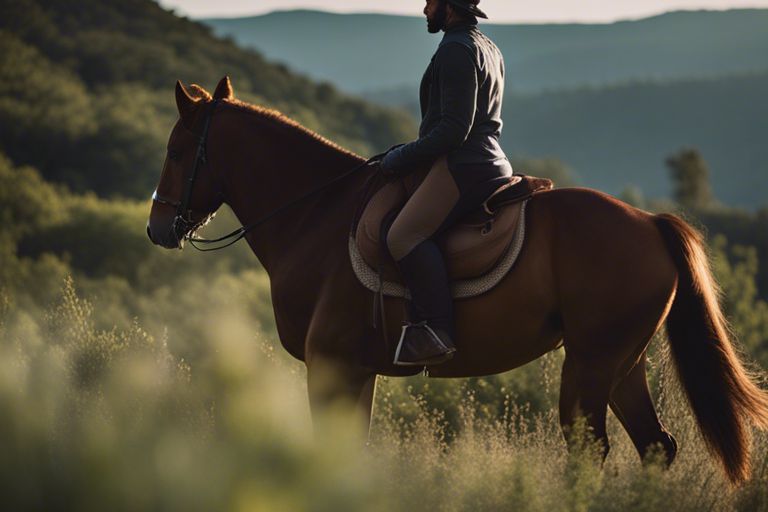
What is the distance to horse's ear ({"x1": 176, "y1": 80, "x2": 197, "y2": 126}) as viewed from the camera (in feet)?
21.0

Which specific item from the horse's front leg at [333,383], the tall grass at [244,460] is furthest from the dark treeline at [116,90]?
the horse's front leg at [333,383]

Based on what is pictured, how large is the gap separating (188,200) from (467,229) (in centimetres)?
191

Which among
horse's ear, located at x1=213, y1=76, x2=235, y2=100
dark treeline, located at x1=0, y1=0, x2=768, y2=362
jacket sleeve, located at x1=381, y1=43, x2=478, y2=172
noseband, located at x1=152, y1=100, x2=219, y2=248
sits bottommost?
dark treeline, located at x1=0, y1=0, x2=768, y2=362

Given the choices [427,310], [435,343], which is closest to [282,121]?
[427,310]

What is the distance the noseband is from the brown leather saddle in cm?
124

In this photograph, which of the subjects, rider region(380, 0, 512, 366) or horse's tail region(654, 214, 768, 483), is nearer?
rider region(380, 0, 512, 366)

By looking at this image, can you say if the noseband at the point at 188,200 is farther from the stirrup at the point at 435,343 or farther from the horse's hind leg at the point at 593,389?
the horse's hind leg at the point at 593,389

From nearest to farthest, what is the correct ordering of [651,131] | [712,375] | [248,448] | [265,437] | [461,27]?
[248,448]
[265,437]
[461,27]
[712,375]
[651,131]

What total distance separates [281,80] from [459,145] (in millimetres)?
91822

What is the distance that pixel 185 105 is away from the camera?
6.39 m

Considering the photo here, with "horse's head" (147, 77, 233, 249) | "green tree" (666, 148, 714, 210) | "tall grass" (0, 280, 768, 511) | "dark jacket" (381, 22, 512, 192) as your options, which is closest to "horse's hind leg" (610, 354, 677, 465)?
"tall grass" (0, 280, 768, 511)

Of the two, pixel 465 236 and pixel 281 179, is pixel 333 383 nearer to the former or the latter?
pixel 465 236

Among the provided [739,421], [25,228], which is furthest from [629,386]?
[25,228]

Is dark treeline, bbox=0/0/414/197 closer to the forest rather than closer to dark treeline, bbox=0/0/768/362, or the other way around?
dark treeline, bbox=0/0/768/362
